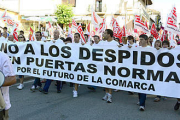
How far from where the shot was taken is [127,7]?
31.1 m

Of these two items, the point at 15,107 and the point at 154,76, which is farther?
the point at 154,76

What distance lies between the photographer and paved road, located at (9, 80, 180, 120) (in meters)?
4.42

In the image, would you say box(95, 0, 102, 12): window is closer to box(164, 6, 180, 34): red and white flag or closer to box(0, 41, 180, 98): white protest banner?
box(164, 6, 180, 34): red and white flag

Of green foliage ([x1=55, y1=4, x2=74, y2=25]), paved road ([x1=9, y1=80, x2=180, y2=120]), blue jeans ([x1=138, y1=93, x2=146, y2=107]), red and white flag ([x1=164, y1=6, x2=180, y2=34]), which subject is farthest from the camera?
green foliage ([x1=55, y1=4, x2=74, y2=25])

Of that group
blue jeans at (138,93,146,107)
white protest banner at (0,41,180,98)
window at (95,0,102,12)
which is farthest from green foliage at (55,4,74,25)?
blue jeans at (138,93,146,107)

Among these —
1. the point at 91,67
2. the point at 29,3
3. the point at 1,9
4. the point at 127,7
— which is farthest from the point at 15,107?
the point at 29,3

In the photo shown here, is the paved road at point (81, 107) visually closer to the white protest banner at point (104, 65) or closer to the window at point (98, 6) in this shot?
the white protest banner at point (104, 65)

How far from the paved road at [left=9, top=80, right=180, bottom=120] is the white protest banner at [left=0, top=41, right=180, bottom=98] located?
47cm

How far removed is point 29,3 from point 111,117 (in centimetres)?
3672

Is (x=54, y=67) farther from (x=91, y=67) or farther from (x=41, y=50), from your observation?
(x=91, y=67)

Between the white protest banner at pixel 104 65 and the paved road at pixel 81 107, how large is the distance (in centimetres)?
47

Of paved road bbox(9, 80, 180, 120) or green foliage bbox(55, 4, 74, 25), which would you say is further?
green foliage bbox(55, 4, 74, 25)

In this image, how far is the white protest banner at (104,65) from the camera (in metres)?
5.06

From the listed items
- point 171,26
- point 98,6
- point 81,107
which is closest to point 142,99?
point 81,107
